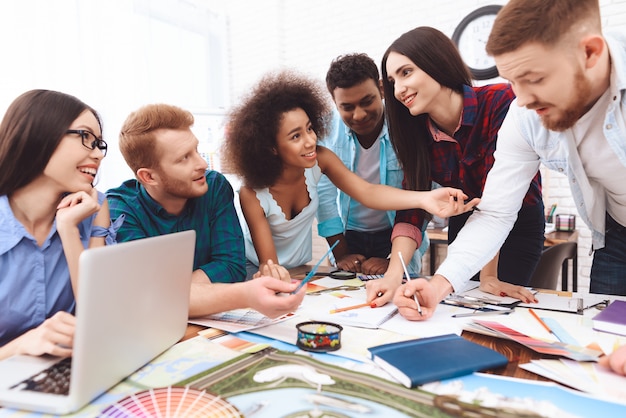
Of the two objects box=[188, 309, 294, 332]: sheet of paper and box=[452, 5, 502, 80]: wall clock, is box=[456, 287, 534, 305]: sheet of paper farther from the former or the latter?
box=[452, 5, 502, 80]: wall clock

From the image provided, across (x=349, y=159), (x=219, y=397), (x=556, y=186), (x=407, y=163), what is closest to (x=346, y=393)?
(x=219, y=397)

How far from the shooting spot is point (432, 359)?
2.67 feet

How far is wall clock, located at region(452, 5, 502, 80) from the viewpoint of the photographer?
3.38 metres

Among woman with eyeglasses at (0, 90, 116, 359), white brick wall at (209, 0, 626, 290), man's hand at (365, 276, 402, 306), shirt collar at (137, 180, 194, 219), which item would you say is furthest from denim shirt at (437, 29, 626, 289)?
white brick wall at (209, 0, 626, 290)

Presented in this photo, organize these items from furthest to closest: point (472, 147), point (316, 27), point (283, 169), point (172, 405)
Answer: point (316, 27) < point (283, 169) < point (472, 147) < point (172, 405)

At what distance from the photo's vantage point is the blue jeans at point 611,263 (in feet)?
4.74

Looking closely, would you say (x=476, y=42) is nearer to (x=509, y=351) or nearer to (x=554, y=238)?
(x=554, y=238)

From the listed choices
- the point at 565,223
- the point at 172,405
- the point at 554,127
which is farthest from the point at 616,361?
the point at 565,223

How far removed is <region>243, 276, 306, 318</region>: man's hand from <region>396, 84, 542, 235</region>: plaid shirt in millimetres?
752

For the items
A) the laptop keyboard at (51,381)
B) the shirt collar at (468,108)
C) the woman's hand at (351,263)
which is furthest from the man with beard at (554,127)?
the laptop keyboard at (51,381)

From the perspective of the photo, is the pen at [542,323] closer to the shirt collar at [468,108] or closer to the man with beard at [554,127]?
the man with beard at [554,127]

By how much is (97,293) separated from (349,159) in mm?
1494

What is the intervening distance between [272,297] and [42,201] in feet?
1.99

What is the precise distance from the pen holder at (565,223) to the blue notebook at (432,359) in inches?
98.2
